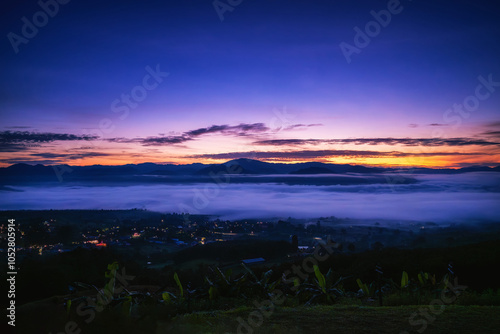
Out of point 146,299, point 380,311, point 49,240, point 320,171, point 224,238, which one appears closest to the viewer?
point 380,311

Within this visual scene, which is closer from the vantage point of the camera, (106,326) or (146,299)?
(106,326)

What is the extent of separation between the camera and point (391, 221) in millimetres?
20281

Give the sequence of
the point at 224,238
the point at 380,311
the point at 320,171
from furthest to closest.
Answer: the point at 320,171
the point at 224,238
the point at 380,311

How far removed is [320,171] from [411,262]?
3570 cm

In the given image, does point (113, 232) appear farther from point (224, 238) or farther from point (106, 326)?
point (106, 326)

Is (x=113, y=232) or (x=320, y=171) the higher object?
(x=320, y=171)

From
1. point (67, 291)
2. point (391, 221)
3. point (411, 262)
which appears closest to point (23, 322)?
point (67, 291)

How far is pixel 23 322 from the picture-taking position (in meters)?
2.80

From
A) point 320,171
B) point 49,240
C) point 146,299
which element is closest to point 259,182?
point 320,171

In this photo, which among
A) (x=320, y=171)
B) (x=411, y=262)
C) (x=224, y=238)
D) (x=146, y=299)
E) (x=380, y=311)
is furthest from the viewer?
(x=320, y=171)

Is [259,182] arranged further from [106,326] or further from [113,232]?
[106,326]

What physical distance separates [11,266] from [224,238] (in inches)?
484

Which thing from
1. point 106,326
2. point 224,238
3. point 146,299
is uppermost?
point 106,326

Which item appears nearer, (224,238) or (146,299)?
(146,299)
